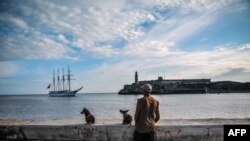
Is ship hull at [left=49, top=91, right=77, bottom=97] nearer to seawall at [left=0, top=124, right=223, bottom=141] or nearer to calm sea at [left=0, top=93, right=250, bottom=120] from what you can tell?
calm sea at [left=0, top=93, right=250, bottom=120]

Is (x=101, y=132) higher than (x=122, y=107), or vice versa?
(x=101, y=132)

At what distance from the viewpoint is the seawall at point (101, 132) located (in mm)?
7953

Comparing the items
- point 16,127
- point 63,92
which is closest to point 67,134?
point 16,127

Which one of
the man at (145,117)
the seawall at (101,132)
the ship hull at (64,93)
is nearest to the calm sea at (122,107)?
the seawall at (101,132)

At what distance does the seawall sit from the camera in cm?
795

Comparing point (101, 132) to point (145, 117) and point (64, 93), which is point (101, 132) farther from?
point (64, 93)

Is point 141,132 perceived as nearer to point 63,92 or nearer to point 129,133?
point 129,133

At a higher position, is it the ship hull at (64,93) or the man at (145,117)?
the man at (145,117)

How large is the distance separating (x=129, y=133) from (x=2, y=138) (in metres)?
4.13

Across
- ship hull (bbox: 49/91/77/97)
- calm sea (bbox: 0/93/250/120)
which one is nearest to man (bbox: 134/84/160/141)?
calm sea (bbox: 0/93/250/120)

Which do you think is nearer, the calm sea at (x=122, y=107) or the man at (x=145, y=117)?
the man at (x=145, y=117)

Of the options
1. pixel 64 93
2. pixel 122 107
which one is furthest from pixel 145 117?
pixel 64 93

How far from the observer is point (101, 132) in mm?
8258

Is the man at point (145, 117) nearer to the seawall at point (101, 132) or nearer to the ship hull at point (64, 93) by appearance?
the seawall at point (101, 132)
